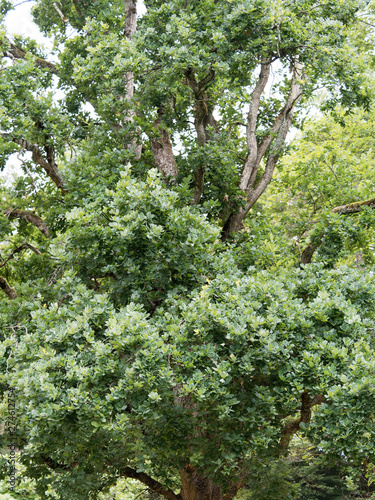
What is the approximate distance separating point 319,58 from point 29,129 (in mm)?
4946

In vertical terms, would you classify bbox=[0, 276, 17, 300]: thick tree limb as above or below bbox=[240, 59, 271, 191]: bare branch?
below

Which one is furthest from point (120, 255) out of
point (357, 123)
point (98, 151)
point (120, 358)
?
point (357, 123)

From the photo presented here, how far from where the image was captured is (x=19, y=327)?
6.85m

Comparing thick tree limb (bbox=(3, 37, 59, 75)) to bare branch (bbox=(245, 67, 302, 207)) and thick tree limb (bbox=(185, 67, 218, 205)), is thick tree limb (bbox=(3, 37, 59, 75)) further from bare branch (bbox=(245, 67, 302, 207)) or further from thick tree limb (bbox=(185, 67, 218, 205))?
bare branch (bbox=(245, 67, 302, 207))

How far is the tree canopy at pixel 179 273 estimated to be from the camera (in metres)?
5.14

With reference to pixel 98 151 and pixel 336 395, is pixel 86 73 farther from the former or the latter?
pixel 336 395

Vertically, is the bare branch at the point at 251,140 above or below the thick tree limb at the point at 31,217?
above

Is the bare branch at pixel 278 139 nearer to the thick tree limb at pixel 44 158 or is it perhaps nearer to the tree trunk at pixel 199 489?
the thick tree limb at pixel 44 158

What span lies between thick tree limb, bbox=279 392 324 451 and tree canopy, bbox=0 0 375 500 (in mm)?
34

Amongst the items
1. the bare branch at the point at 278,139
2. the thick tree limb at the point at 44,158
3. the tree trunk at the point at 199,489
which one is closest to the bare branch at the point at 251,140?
the bare branch at the point at 278,139

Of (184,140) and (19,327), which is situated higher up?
(184,140)

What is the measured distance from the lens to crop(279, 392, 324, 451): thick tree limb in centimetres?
623

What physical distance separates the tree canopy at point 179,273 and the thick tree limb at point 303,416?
0.03 metres

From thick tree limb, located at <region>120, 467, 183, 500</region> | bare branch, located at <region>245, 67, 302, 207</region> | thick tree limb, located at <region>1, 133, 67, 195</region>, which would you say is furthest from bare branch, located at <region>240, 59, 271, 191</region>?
thick tree limb, located at <region>120, 467, 183, 500</region>
